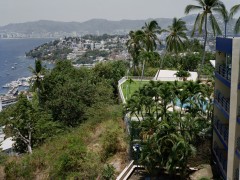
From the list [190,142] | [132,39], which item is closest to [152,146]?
[190,142]

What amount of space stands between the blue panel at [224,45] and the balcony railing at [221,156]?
597 centimetres

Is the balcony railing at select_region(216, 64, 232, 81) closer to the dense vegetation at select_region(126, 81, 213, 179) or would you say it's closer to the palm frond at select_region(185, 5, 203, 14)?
the dense vegetation at select_region(126, 81, 213, 179)

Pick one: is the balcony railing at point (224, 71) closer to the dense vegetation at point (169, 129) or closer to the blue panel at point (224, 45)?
the blue panel at point (224, 45)

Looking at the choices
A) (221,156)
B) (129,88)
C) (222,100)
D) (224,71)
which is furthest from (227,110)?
(129,88)

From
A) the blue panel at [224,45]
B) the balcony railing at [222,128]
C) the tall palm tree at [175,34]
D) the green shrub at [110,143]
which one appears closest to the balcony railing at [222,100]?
the balcony railing at [222,128]

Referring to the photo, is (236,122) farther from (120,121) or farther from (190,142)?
(120,121)

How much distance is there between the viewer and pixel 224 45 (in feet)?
59.7

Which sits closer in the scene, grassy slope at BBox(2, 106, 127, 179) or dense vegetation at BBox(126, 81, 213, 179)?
dense vegetation at BBox(126, 81, 213, 179)

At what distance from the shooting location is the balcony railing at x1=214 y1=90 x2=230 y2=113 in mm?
18297

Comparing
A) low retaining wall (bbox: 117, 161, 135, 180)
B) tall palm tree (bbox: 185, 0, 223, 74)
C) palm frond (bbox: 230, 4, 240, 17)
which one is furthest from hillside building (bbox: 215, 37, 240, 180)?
tall palm tree (bbox: 185, 0, 223, 74)

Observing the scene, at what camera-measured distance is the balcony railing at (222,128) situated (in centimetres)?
1853

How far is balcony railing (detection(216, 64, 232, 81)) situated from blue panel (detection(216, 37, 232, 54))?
1.06 m

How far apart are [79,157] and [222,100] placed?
9.53 meters

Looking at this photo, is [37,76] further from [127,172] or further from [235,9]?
[235,9]
